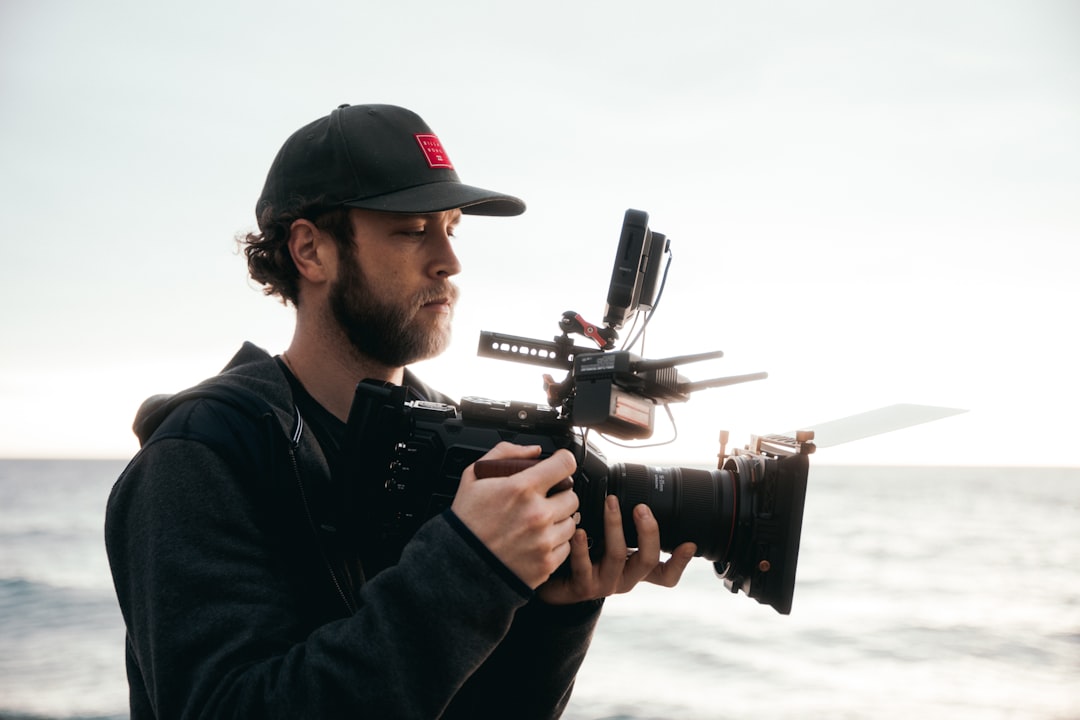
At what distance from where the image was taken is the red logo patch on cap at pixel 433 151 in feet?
4.54

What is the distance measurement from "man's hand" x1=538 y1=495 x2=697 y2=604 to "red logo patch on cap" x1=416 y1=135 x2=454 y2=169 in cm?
62

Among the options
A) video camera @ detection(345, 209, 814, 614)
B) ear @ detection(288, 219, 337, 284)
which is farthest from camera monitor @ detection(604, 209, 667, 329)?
ear @ detection(288, 219, 337, 284)

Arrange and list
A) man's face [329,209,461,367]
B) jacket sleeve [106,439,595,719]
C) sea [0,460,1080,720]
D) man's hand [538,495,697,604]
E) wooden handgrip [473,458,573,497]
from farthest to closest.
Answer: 1. sea [0,460,1080,720]
2. man's face [329,209,461,367]
3. man's hand [538,495,697,604]
4. wooden handgrip [473,458,573,497]
5. jacket sleeve [106,439,595,719]

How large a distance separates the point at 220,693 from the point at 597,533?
0.56 metres

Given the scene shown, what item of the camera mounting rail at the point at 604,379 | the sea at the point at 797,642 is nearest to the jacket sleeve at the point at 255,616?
the camera mounting rail at the point at 604,379

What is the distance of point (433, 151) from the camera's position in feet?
4.59

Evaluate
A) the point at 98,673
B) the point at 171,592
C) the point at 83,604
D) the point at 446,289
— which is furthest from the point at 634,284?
the point at 83,604

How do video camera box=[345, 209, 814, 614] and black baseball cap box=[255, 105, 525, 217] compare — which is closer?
video camera box=[345, 209, 814, 614]

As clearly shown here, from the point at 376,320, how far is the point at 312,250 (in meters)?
0.18

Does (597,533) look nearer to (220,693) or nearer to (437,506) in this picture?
(437,506)

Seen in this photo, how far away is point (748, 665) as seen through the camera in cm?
701

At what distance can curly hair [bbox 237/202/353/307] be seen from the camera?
1.35m

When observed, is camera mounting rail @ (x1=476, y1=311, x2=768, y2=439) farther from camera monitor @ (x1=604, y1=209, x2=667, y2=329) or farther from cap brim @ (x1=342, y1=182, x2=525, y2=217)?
cap brim @ (x1=342, y1=182, x2=525, y2=217)

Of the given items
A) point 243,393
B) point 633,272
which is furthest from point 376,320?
point 633,272
